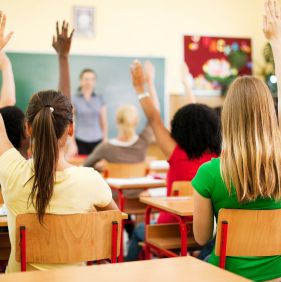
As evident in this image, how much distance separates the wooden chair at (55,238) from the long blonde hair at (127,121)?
2910mm

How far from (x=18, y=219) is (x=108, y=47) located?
591cm

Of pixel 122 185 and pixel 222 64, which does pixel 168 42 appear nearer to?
pixel 222 64

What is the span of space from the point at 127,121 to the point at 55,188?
2.99 m

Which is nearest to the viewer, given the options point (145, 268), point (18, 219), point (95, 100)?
point (145, 268)

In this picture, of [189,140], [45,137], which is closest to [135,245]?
[189,140]

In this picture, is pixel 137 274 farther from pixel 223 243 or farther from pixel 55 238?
pixel 223 243

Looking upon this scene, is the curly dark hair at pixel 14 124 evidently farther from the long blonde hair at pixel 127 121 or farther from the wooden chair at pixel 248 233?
the long blonde hair at pixel 127 121

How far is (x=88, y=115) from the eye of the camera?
289 inches

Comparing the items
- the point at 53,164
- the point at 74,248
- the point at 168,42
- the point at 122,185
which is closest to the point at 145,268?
the point at 74,248

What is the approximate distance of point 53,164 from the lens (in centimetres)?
203

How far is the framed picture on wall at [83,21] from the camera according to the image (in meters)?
7.39

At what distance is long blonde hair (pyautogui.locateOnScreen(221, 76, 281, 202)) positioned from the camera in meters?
2.04

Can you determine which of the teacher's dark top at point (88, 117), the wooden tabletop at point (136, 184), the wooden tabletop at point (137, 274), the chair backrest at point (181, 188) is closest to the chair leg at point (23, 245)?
the wooden tabletop at point (137, 274)

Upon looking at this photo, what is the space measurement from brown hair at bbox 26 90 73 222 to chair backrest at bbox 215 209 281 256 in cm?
66
